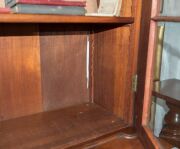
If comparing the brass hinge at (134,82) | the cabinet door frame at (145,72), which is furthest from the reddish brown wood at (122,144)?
the brass hinge at (134,82)

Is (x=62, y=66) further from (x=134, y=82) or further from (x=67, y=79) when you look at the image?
(x=134, y=82)

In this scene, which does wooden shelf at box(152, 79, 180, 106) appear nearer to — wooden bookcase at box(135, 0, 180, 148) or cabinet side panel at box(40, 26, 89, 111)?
wooden bookcase at box(135, 0, 180, 148)

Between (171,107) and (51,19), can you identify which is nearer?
(51,19)

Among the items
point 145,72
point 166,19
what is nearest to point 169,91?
point 145,72

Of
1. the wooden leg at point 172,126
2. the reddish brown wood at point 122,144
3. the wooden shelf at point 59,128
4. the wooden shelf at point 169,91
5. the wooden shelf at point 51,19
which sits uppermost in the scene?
the wooden shelf at point 51,19

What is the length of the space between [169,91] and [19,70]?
2.22ft

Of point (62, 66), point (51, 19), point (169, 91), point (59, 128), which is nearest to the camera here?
point (51, 19)

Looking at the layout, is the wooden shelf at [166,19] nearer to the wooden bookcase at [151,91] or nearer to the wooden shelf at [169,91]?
the wooden bookcase at [151,91]

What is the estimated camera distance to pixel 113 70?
3.53 feet

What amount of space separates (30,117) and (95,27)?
1.89 ft

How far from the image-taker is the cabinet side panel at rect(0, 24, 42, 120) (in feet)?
3.36

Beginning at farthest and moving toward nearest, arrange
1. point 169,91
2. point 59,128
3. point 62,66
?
point 62,66 < point 59,128 < point 169,91

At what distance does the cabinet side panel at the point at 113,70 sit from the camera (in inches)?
39.0

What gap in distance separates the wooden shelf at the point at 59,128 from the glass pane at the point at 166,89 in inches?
6.4
